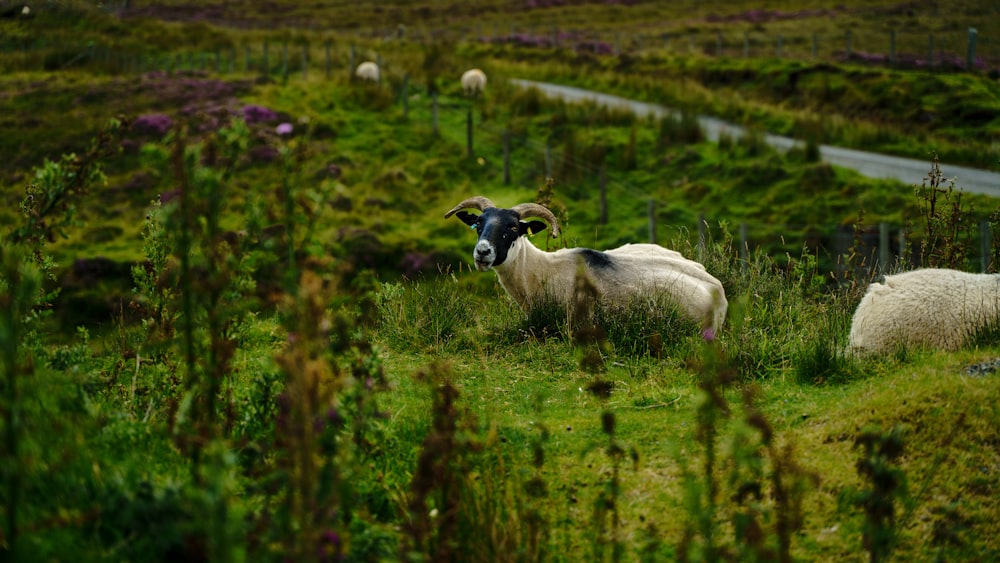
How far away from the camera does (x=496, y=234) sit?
8.94 meters

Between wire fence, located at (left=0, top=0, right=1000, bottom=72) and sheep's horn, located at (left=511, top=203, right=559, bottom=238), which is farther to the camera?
wire fence, located at (left=0, top=0, right=1000, bottom=72)

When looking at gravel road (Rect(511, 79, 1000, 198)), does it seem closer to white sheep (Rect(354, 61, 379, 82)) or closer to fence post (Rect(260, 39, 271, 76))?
white sheep (Rect(354, 61, 379, 82))

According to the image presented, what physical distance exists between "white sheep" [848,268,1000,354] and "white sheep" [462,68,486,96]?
26.8m

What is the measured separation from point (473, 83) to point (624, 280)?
26122 millimetres

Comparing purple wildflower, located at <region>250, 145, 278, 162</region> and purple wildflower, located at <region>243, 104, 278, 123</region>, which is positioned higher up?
purple wildflower, located at <region>243, 104, 278, 123</region>

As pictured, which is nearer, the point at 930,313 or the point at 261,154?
the point at 930,313

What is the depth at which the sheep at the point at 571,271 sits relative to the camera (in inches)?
348

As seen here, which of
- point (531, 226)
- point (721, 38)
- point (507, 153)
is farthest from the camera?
point (721, 38)

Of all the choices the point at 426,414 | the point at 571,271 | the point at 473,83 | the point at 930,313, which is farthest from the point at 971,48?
the point at 426,414

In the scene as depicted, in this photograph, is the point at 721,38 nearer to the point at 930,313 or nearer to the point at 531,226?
the point at 531,226

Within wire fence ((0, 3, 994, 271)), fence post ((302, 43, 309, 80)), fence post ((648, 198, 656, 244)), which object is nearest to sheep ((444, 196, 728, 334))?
wire fence ((0, 3, 994, 271))

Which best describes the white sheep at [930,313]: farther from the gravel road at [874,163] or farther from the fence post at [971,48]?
the fence post at [971,48]

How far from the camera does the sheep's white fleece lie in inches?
349

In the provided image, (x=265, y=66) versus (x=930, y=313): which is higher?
(x=930, y=313)
